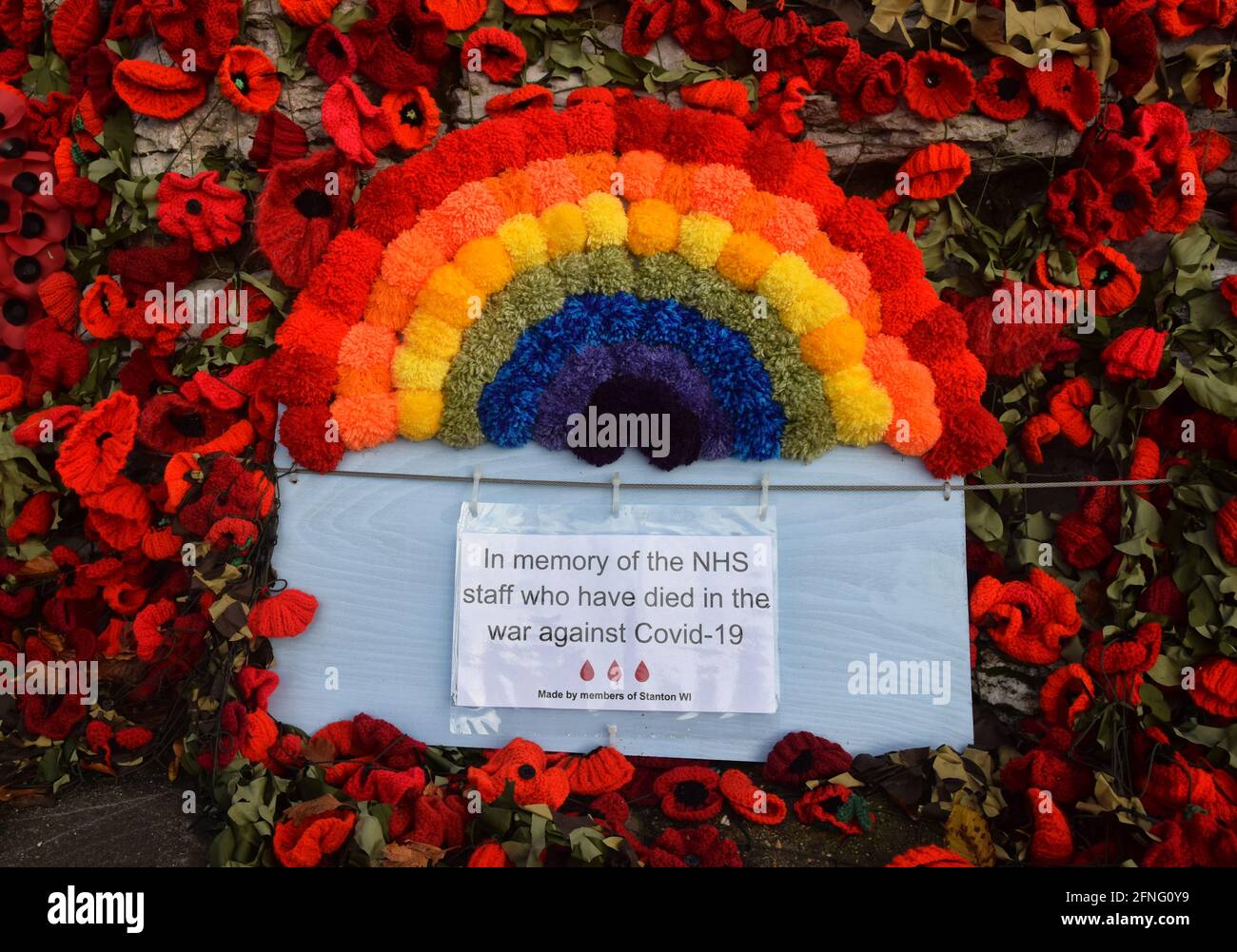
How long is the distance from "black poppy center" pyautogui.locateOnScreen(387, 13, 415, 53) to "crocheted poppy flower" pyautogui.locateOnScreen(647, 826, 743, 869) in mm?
2320

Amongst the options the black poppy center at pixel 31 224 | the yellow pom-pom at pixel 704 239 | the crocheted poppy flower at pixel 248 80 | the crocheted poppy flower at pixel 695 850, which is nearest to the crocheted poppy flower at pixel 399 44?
the crocheted poppy flower at pixel 248 80

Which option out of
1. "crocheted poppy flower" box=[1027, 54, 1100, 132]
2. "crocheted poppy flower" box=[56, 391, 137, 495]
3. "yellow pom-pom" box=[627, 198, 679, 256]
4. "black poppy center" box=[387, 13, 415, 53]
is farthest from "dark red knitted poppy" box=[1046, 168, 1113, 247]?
"crocheted poppy flower" box=[56, 391, 137, 495]

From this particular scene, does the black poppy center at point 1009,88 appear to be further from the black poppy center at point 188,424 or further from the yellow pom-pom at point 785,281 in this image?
the black poppy center at point 188,424

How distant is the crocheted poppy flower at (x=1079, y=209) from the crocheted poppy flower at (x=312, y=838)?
2.49 metres

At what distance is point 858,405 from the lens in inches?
100.0

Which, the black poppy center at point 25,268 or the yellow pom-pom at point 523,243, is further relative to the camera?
the black poppy center at point 25,268

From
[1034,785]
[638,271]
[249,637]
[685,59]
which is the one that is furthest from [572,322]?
[1034,785]

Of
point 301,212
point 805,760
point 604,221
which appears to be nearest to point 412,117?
point 301,212

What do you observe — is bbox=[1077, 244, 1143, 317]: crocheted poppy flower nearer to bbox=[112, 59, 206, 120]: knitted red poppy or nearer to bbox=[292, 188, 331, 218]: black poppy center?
bbox=[292, 188, 331, 218]: black poppy center

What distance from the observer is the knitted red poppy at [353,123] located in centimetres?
266

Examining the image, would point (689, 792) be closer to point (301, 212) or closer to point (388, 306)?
point (388, 306)

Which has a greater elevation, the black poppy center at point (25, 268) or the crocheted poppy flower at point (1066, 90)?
the crocheted poppy flower at point (1066, 90)

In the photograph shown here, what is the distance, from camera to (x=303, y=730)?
2639 mm

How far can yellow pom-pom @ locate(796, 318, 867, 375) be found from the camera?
100 inches
